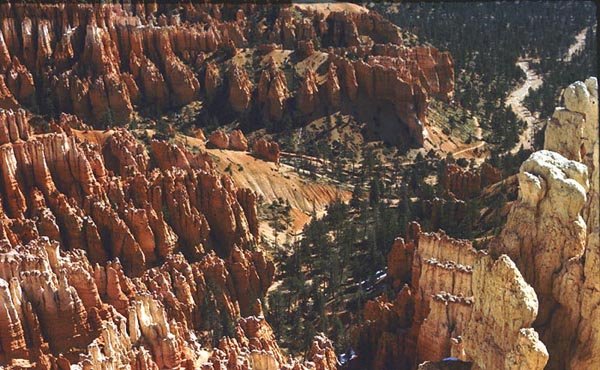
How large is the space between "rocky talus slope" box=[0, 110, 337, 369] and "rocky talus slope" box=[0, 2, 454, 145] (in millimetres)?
18698

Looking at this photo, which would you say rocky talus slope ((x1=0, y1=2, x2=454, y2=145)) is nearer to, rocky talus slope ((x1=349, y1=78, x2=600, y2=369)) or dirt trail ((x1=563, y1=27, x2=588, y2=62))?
dirt trail ((x1=563, y1=27, x2=588, y2=62))

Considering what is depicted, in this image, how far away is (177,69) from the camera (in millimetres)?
88250

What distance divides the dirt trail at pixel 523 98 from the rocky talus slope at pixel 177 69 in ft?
39.9

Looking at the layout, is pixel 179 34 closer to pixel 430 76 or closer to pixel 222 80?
pixel 222 80

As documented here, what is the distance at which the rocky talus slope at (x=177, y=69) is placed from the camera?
264ft

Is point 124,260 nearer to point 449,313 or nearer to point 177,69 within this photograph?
point 449,313

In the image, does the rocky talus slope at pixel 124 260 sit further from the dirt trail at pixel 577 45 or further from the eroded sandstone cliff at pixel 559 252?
the dirt trail at pixel 577 45

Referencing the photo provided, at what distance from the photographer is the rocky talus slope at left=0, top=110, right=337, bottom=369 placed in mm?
29766

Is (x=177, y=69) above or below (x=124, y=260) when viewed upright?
above

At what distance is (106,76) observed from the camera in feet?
270

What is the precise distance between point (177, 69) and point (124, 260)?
4778cm

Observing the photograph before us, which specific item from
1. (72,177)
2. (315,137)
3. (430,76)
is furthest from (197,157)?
(430,76)

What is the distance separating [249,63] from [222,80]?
6.21m

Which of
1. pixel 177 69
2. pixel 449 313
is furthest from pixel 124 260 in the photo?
pixel 177 69
